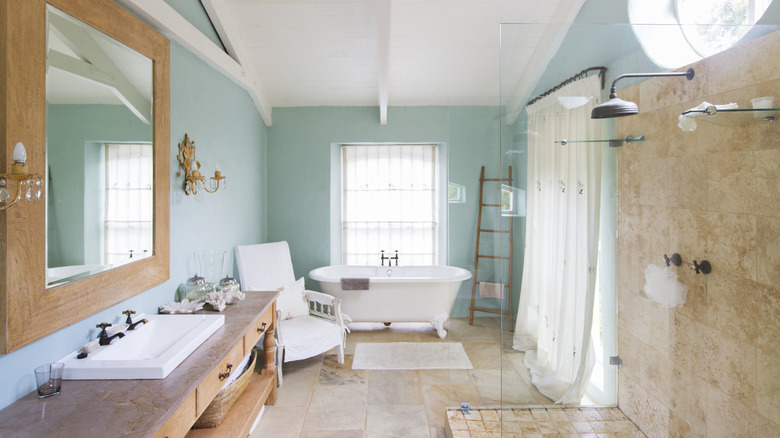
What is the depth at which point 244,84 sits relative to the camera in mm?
3467

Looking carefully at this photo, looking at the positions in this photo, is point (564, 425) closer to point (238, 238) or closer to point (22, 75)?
point (22, 75)

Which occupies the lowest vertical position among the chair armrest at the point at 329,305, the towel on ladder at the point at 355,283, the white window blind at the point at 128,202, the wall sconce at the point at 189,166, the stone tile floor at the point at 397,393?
the stone tile floor at the point at 397,393

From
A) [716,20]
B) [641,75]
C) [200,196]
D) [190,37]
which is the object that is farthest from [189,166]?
[716,20]

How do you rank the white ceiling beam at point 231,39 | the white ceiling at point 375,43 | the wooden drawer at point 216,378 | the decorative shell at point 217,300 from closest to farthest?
the wooden drawer at point 216,378 → the decorative shell at point 217,300 → the white ceiling beam at point 231,39 → the white ceiling at point 375,43

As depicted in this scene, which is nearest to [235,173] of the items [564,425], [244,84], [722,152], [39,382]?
[244,84]

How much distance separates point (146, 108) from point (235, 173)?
1432 mm

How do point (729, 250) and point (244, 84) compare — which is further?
point (244, 84)

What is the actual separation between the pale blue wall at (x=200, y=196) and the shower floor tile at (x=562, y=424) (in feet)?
6.07

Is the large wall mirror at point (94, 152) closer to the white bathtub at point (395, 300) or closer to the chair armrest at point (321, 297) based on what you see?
the chair armrest at point (321, 297)

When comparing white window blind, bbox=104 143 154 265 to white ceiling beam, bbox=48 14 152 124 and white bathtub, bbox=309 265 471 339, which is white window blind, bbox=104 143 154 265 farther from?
white bathtub, bbox=309 265 471 339

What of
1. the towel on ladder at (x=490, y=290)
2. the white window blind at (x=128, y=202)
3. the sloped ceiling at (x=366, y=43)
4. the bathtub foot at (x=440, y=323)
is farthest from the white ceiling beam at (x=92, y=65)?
the bathtub foot at (x=440, y=323)

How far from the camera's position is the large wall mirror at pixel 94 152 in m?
1.42

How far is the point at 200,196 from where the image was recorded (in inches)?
106

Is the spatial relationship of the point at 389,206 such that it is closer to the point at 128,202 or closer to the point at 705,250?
the point at 128,202
